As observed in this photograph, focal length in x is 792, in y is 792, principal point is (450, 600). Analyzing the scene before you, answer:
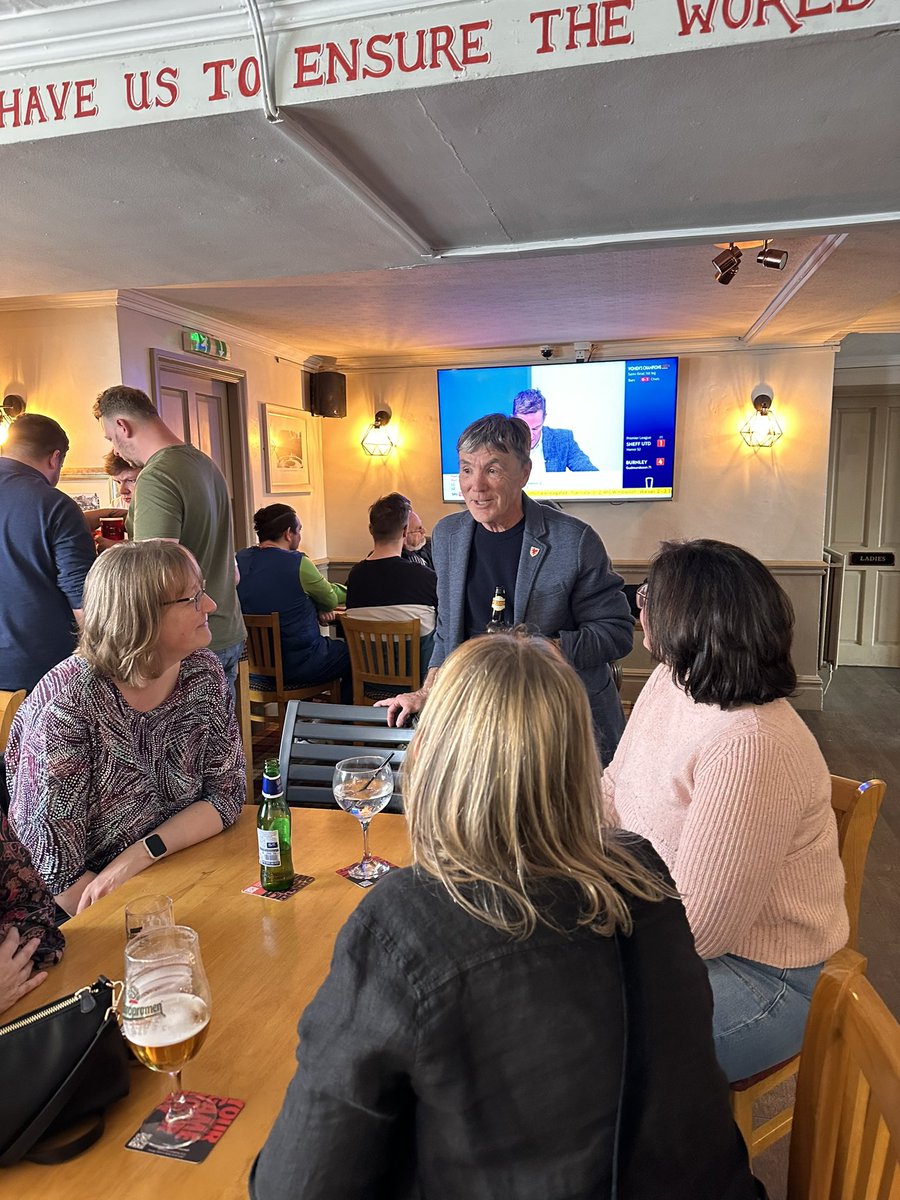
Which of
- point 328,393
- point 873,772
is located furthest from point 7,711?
point 328,393

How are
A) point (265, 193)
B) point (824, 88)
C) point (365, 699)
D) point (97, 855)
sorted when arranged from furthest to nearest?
point (365, 699), point (265, 193), point (97, 855), point (824, 88)

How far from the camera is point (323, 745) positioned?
→ 80.7 inches

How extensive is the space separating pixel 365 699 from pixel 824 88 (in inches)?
124

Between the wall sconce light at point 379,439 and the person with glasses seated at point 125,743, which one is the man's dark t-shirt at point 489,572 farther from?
the wall sconce light at point 379,439

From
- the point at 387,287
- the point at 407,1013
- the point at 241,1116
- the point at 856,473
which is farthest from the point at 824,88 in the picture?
the point at 856,473

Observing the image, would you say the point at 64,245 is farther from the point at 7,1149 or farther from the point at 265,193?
the point at 7,1149

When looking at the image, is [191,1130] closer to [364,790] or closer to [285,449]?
[364,790]

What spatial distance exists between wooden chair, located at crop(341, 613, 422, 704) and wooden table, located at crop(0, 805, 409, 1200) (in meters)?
1.97

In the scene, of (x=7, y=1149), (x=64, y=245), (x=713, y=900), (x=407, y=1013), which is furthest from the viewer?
(x=64, y=245)

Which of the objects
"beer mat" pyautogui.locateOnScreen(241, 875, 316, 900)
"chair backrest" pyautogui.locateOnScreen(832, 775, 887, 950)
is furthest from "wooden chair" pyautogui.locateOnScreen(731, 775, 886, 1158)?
"beer mat" pyautogui.locateOnScreen(241, 875, 316, 900)

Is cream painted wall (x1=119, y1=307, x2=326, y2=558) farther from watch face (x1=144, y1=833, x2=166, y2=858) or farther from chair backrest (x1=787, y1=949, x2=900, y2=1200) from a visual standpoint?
chair backrest (x1=787, y1=949, x2=900, y2=1200)

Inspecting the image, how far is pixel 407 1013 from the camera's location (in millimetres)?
692

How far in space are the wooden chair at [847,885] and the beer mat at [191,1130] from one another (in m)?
0.88

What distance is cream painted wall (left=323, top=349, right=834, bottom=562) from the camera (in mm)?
5531
